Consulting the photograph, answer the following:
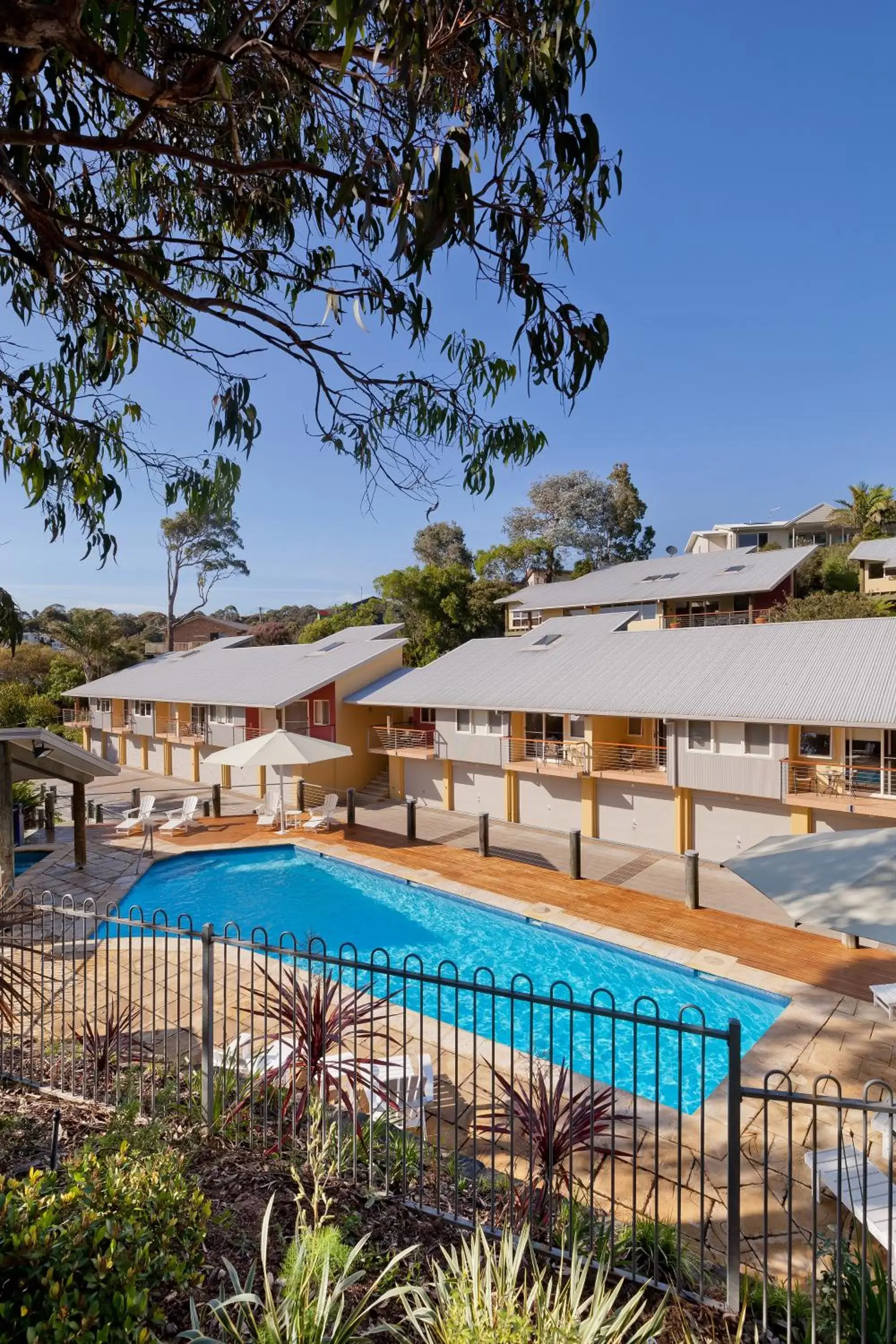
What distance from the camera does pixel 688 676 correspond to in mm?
19031

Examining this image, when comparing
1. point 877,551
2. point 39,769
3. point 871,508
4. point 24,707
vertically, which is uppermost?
point 871,508

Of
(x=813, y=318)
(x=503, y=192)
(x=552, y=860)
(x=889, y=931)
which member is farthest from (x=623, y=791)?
(x=503, y=192)

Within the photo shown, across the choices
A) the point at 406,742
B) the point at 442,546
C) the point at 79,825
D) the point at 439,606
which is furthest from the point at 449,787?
the point at 442,546

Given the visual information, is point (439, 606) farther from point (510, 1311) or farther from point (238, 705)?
point (510, 1311)

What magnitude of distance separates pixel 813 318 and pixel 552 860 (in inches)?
568

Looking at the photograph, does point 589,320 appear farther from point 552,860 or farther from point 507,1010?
point 552,860

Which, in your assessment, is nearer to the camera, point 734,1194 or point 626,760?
point 734,1194

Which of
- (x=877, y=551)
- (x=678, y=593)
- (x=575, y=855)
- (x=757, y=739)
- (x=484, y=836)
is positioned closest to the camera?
(x=575, y=855)

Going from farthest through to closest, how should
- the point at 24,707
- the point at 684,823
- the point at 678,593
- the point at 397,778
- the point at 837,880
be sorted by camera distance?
the point at 678,593
the point at 24,707
the point at 397,778
the point at 684,823
the point at 837,880

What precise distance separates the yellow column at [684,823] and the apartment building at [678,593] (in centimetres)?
1513

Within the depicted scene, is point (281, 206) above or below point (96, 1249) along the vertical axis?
above

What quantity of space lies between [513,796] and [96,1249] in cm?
1969

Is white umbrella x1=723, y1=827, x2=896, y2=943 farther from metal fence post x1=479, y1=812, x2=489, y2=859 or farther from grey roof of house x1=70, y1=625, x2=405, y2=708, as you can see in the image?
grey roof of house x1=70, y1=625, x2=405, y2=708

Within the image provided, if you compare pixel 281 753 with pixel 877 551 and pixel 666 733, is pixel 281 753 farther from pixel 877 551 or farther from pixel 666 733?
pixel 877 551
